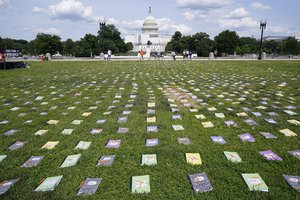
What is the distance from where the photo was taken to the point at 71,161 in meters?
4.66

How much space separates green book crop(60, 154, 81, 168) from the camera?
178 inches

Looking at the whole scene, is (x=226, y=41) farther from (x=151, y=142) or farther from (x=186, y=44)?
(x=151, y=142)

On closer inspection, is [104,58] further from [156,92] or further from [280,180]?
[280,180]

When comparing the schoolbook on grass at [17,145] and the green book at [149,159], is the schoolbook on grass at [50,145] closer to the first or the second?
the schoolbook on grass at [17,145]

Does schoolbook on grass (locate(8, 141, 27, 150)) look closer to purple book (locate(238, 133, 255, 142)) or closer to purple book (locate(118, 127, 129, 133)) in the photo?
purple book (locate(118, 127, 129, 133))

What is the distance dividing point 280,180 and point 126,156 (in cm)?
287

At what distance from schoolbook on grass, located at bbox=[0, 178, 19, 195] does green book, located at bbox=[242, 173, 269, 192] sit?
13.1 ft

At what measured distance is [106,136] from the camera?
585 cm

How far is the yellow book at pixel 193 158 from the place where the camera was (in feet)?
14.7

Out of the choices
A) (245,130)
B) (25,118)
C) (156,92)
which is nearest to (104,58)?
(156,92)

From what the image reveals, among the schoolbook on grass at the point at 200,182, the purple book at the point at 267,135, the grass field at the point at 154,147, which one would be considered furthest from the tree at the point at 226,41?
the schoolbook on grass at the point at 200,182

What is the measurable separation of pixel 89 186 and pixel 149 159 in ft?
4.30

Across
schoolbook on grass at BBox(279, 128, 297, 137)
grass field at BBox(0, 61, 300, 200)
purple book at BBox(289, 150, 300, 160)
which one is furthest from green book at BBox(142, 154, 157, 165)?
schoolbook on grass at BBox(279, 128, 297, 137)

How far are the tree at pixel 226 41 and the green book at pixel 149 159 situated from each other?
92.4 m
